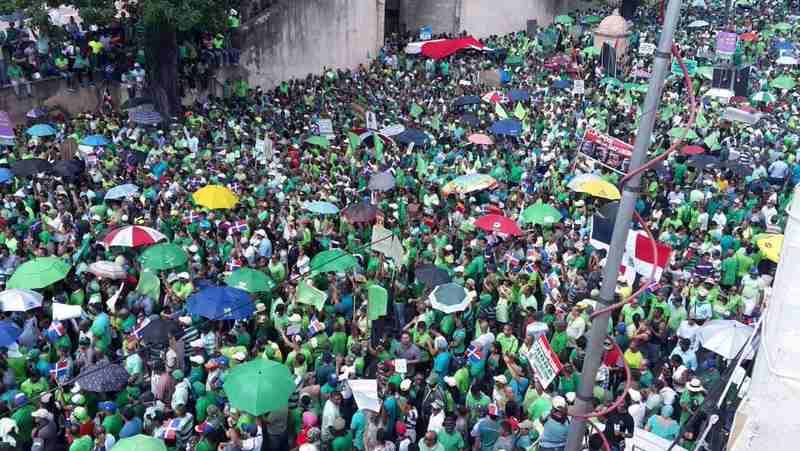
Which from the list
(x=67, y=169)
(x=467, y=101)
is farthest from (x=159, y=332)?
(x=467, y=101)

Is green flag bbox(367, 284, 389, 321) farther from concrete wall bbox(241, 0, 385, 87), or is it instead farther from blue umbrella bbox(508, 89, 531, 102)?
concrete wall bbox(241, 0, 385, 87)

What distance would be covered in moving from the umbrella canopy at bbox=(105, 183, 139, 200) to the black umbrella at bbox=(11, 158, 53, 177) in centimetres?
190

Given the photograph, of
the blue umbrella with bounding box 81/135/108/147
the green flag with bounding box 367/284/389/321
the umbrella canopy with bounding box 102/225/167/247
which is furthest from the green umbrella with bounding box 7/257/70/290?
the blue umbrella with bounding box 81/135/108/147

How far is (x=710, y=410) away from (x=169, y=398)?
570 cm

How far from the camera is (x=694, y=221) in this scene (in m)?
14.3

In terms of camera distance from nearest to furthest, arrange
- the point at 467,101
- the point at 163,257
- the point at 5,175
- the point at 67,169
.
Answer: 1. the point at 163,257
2. the point at 5,175
3. the point at 67,169
4. the point at 467,101

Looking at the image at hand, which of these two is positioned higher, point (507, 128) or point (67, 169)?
point (507, 128)

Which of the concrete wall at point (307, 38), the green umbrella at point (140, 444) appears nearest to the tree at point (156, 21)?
the concrete wall at point (307, 38)

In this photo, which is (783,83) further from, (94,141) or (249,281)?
(249,281)

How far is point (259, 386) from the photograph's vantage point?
337 inches

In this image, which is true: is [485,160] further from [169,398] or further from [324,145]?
[169,398]

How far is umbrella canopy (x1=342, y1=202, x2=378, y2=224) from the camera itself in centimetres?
1380

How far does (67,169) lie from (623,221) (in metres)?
13.1

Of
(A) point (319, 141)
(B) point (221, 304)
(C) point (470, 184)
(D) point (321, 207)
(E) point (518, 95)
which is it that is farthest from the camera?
(E) point (518, 95)
